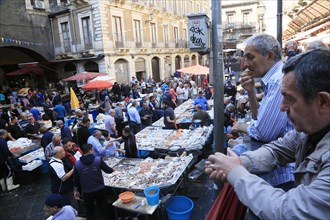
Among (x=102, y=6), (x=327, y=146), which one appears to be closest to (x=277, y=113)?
(x=327, y=146)

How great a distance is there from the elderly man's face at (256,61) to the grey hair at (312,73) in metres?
1.01

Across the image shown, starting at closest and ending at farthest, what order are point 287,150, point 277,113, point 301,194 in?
point 301,194
point 287,150
point 277,113

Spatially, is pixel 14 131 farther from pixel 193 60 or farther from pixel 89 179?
pixel 193 60

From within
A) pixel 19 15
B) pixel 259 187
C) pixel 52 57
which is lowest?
pixel 259 187

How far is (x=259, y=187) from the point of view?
112 centimetres

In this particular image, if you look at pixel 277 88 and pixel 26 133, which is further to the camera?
pixel 26 133

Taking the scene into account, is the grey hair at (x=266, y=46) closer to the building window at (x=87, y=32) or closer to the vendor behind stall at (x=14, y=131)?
the vendor behind stall at (x=14, y=131)

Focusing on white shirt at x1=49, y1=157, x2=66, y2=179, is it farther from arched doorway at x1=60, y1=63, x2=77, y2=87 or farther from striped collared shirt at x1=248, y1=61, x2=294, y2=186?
arched doorway at x1=60, y1=63, x2=77, y2=87

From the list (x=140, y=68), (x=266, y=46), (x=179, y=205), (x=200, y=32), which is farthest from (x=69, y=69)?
(x=266, y=46)

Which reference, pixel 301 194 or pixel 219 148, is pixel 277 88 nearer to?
pixel 301 194

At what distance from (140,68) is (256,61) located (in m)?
23.9

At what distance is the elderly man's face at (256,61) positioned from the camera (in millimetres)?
2141

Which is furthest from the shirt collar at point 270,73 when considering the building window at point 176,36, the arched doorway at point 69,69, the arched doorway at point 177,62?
the arched doorway at point 177,62

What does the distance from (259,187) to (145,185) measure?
4.26m
